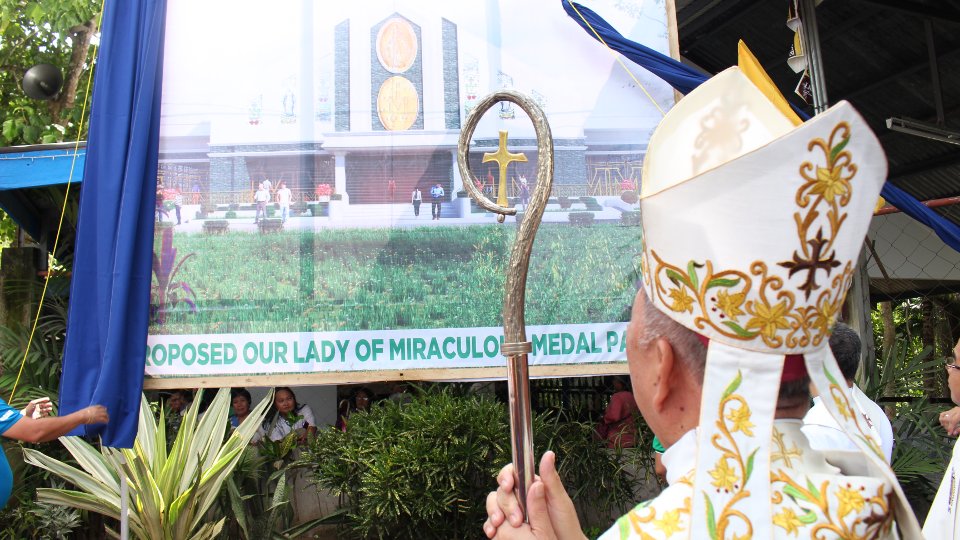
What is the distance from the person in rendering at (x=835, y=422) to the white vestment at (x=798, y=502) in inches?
28.8

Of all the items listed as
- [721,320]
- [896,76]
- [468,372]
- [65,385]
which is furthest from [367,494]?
[896,76]

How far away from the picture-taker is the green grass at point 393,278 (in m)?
3.96

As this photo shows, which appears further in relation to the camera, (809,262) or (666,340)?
(666,340)

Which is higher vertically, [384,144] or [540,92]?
[540,92]

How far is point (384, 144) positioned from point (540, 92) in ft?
2.77

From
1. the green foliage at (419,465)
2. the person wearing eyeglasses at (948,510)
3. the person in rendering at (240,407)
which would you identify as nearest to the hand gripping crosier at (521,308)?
the person wearing eyeglasses at (948,510)

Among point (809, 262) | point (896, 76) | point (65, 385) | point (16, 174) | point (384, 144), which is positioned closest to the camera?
point (809, 262)

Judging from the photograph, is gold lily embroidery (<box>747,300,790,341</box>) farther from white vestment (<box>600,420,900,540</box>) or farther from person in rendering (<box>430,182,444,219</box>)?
person in rendering (<box>430,182,444,219</box>)

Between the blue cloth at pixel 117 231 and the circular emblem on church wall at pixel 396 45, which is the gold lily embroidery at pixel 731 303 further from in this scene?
the circular emblem on church wall at pixel 396 45

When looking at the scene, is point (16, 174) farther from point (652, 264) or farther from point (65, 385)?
point (652, 264)

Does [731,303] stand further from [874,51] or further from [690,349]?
[874,51]

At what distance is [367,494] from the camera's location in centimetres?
430

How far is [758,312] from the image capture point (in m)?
1.11

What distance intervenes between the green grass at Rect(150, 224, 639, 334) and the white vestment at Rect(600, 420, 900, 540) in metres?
2.81
